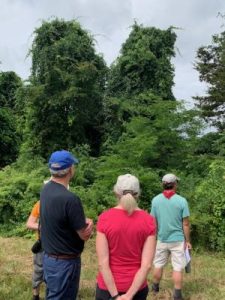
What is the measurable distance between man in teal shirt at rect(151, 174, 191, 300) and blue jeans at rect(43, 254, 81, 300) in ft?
7.97

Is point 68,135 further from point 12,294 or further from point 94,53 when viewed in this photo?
point 12,294

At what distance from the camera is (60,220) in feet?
13.0

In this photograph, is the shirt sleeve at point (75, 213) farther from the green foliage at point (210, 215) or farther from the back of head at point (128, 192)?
the green foliage at point (210, 215)

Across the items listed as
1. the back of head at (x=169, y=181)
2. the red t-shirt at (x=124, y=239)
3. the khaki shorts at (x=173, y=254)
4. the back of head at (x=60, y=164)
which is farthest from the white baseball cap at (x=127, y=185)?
the khaki shorts at (x=173, y=254)

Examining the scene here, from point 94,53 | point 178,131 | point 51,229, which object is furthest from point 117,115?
point 51,229

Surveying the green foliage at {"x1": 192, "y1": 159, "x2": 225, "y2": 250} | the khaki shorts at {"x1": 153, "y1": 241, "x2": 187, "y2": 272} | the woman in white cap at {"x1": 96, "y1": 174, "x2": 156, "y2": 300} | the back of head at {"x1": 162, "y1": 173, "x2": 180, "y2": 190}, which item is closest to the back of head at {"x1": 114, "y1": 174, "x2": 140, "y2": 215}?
the woman in white cap at {"x1": 96, "y1": 174, "x2": 156, "y2": 300}

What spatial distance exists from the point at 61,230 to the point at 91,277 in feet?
13.2

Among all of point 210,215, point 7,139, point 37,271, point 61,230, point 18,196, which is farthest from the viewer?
point 7,139

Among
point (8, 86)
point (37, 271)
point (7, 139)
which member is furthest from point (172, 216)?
point (8, 86)

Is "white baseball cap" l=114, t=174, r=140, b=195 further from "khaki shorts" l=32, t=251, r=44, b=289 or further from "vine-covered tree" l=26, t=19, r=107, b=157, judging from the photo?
"vine-covered tree" l=26, t=19, r=107, b=157

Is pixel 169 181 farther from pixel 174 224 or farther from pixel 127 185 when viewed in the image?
pixel 127 185

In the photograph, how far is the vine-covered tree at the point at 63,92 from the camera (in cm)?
1920

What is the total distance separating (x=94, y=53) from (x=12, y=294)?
16.9 metres

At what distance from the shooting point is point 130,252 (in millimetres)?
3576
